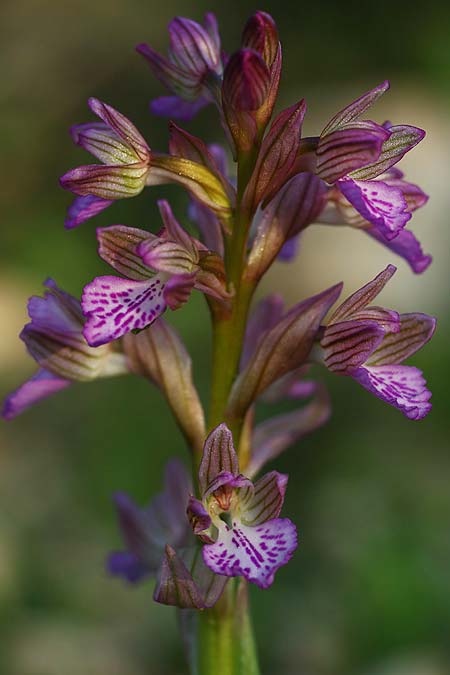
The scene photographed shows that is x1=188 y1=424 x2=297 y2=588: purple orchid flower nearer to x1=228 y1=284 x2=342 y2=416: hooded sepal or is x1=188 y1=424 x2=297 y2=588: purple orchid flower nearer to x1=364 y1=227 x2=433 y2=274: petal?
x1=228 y1=284 x2=342 y2=416: hooded sepal

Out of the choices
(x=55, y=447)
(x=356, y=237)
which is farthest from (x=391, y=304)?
(x=55, y=447)

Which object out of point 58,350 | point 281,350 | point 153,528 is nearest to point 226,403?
point 281,350

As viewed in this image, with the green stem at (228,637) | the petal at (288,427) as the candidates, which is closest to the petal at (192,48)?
the petal at (288,427)

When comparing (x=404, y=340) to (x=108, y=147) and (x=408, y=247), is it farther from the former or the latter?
(x=108, y=147)

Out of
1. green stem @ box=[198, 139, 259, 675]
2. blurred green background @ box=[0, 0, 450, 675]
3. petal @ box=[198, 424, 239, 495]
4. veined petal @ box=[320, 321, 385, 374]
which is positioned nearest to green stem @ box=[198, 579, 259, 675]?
green stem @ box=[198, 139, 259, 675]

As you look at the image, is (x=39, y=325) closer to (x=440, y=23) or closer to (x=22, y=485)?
(x=22, y=485)

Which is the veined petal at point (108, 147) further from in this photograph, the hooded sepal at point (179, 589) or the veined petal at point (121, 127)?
the hooded sepal at point (179, 589)

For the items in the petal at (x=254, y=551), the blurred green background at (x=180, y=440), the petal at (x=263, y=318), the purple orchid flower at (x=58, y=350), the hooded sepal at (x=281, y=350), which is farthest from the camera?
the blurred green background at (x=180, y=440)
